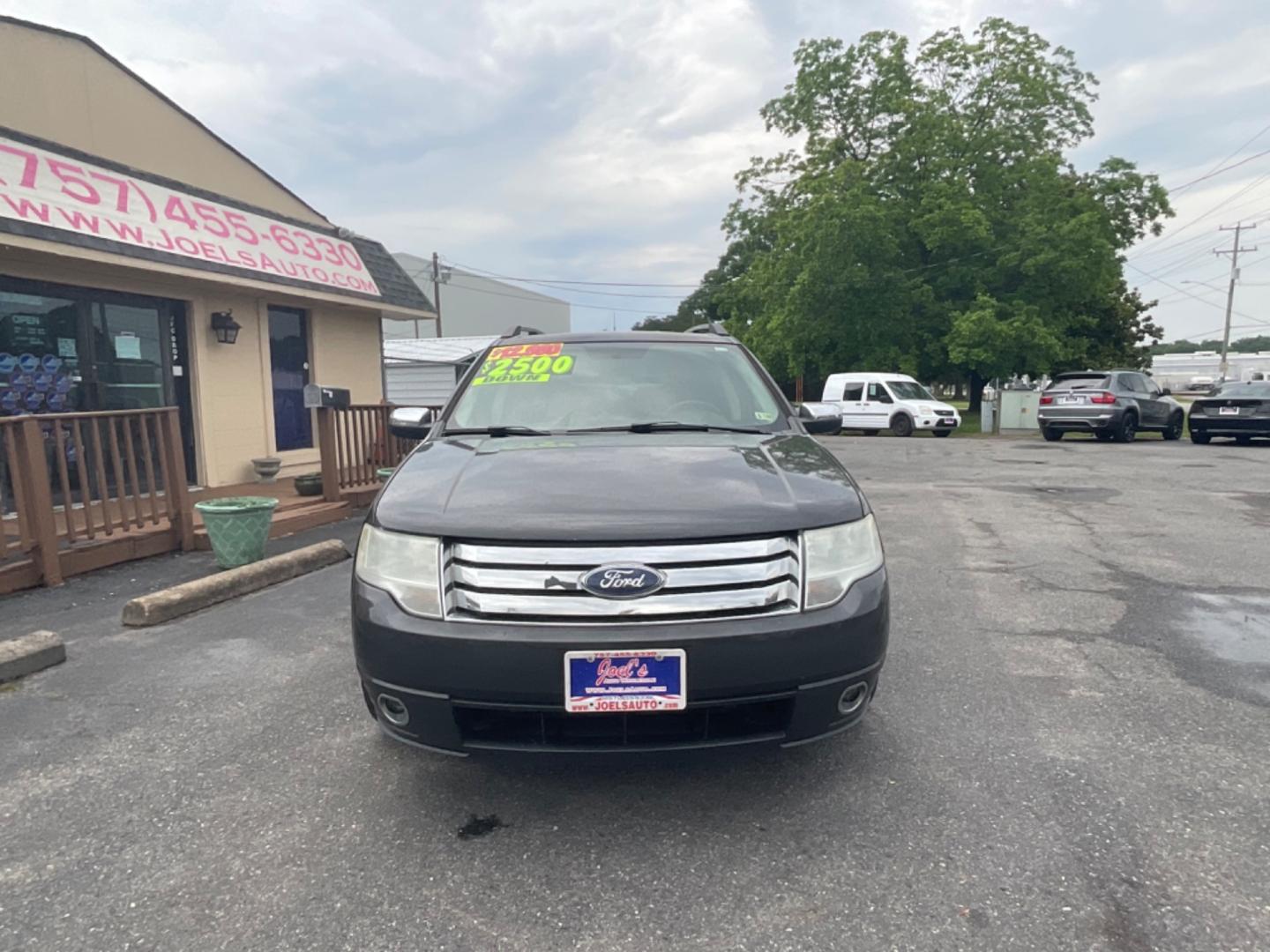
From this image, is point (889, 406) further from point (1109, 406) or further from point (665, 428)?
point (665, 428)

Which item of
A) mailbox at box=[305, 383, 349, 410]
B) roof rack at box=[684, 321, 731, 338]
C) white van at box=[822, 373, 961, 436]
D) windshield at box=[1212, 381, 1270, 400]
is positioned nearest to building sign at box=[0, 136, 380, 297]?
mailbox at box=[305, 383, 349, 410]

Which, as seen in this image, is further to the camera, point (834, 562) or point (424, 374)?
point (424, 374)

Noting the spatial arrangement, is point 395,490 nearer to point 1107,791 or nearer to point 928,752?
point 928,752

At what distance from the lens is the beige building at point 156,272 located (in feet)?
23.3

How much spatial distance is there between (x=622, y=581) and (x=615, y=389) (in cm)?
159

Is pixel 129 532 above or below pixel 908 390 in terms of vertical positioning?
below

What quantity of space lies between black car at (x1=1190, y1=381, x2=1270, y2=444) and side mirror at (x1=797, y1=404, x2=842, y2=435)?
51.2ft

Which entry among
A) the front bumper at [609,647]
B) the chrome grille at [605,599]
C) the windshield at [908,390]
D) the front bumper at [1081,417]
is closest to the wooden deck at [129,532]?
the front bumper at [609,647]

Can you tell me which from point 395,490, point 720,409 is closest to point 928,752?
point 720,409

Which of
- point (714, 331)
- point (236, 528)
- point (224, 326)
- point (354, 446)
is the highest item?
point (224, 326)

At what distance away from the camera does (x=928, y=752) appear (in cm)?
284

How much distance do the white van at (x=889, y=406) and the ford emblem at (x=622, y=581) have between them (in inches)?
744

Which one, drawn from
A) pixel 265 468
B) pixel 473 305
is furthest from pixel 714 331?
pixel 473 305

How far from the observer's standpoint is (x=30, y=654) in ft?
12.3
